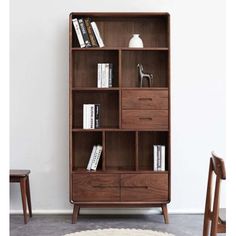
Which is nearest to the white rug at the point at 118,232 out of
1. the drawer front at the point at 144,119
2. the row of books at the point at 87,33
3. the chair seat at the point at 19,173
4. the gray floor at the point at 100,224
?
the gray floor at the point at 100,224

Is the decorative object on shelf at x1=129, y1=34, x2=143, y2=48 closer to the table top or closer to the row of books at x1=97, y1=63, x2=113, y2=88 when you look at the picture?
the row of books at x1=97, y1=63, x2=113, y2=88

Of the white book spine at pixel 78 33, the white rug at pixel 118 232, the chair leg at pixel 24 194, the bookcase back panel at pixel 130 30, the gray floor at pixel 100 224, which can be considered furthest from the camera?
the bookcase back panel at pixel 130 30

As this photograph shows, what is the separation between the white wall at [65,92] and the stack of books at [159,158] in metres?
0.31

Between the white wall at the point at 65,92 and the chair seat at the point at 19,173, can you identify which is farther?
the white wall at the point at 65,92

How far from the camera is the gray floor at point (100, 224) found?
12.4 ft

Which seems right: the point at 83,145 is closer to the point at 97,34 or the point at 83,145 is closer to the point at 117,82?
the point at 117,82

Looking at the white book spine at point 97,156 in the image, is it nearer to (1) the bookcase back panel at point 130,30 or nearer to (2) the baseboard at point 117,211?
(2) the baseboard at point 117,211

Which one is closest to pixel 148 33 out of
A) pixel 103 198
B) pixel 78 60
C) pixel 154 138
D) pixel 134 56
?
pixel 134 56

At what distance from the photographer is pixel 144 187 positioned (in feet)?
13.3

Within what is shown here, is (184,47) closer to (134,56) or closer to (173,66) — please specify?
(173,66)

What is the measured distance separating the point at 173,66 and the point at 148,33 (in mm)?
396

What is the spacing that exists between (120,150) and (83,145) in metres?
0.36

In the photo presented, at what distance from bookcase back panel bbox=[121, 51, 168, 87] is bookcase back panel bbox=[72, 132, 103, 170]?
569 millimetres
